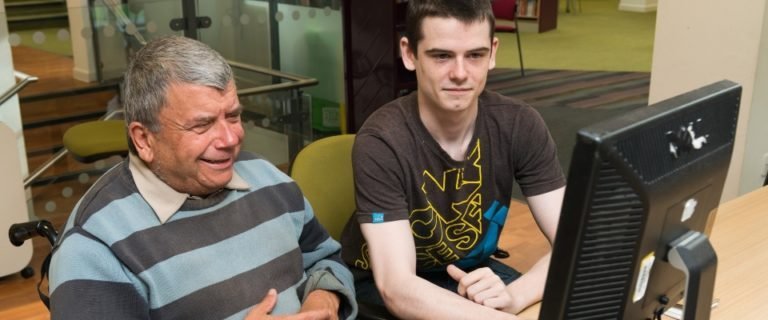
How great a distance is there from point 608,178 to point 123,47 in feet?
10.9

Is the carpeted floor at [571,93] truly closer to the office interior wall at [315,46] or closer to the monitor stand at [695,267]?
the office interior wall at [315,46]

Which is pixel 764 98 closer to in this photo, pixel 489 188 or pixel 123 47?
pixel 489 188

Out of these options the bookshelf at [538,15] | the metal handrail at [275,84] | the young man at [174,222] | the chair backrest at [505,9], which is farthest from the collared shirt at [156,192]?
the bookshelf at [538,15]

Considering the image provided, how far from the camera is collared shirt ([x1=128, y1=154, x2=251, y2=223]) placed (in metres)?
1.51

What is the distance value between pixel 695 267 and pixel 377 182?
0.85 m

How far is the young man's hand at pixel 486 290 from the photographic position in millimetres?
1649

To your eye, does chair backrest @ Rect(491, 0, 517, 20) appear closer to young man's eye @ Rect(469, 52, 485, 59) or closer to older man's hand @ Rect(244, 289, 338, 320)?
young man's eye @ Rect(469, 52, 485, 59)

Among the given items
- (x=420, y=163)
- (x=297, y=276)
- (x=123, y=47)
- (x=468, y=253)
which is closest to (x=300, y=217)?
(x=297, y=276)

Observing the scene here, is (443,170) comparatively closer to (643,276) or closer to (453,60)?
(453,60)

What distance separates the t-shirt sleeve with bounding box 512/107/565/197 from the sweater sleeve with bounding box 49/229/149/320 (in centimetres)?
92

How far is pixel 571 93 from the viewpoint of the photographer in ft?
20.6

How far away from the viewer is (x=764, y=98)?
10.3 ft

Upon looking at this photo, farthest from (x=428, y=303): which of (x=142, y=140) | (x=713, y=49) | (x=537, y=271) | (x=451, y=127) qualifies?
(x=713, y=49)

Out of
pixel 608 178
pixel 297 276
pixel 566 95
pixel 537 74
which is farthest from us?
pixel 537 74
